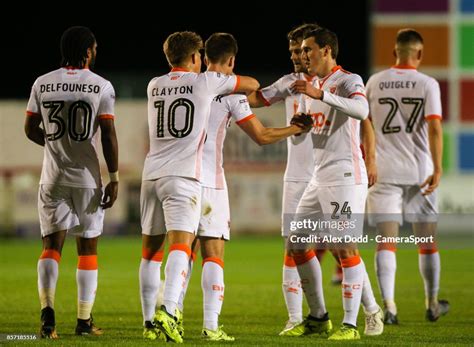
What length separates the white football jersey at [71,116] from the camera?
8.06m

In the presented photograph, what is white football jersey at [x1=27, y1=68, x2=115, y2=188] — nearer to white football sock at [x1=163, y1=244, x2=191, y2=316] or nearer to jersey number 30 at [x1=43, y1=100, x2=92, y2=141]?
jersey number 30 at [x1=43, y1=100, x2=92, y2=141]

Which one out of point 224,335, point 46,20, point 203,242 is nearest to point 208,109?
point 203,242

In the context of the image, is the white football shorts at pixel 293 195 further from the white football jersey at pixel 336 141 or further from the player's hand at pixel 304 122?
the player's hand at pixel 304 122

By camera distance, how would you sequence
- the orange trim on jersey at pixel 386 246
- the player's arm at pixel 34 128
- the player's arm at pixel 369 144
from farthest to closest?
1. the orange trim on jersey at pixel 386 246
2. the player's arm at pixel 369 144
3. the player's arm at pixel 34 128

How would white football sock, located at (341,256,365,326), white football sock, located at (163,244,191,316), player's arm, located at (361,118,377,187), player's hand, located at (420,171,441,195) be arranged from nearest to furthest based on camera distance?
white football sock, located at (163,244,191,316), white football sock, located at (341,256,365,326), player's arm, located at (361,118,377,187), player's hand, located at (420,171,441,195)

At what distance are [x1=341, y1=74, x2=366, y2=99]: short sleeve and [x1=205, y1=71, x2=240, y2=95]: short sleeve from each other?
82cm

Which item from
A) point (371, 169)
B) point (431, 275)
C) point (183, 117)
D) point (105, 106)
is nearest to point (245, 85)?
point (183, 117)

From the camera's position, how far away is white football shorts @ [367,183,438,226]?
9.69m

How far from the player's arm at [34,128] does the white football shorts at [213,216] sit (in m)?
1.32

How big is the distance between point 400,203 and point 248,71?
2266cm

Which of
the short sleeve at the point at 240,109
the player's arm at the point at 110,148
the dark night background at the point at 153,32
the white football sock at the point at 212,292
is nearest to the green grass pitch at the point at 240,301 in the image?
the white football sock at the point at 212,292

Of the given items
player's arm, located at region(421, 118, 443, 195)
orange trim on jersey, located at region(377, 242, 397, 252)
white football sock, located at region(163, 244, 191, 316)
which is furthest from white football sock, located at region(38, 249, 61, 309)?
player's arm, located at region(421, 118, 443, 195)

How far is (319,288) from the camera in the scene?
27.6 feet

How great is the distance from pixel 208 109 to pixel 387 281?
2.63 metres
